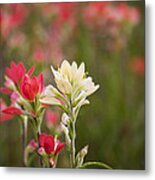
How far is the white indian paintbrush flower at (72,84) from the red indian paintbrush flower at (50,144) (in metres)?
0.15

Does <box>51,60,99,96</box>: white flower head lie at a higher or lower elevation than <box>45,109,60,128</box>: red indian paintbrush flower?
higher

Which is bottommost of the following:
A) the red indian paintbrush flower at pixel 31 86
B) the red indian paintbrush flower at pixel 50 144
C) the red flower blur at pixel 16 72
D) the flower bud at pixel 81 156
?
the flower bud at pixel 81 156

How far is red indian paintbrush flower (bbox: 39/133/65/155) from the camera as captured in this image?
2209 mm

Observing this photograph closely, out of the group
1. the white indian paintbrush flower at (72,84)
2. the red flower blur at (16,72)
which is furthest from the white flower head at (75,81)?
the red flower blur at (16,72)

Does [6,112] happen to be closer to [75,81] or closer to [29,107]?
[29,107]

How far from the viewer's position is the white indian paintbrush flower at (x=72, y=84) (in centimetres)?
218

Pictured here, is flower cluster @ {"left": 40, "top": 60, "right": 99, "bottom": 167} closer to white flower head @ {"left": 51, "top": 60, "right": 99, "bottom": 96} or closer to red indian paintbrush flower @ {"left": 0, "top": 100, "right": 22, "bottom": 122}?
white flower head @ {"left": 51, "top": 60, "right": 99, "bottom": 96}

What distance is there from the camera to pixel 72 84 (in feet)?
7.16

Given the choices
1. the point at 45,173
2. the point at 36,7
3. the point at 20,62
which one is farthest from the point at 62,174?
the point at 36,7

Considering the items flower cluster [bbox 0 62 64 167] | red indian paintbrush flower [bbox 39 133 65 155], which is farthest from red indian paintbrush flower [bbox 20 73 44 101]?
red indian paintbrush flower [bbox 39 133 65 155]

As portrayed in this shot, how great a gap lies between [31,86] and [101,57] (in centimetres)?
31

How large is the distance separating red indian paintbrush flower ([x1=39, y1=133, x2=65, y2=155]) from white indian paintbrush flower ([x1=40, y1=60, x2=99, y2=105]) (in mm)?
146

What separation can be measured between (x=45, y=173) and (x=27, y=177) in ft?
0.26

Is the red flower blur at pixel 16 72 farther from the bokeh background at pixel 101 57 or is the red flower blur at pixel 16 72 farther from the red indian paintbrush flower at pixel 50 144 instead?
the red indian paintbrush flower at pixel 50 144
